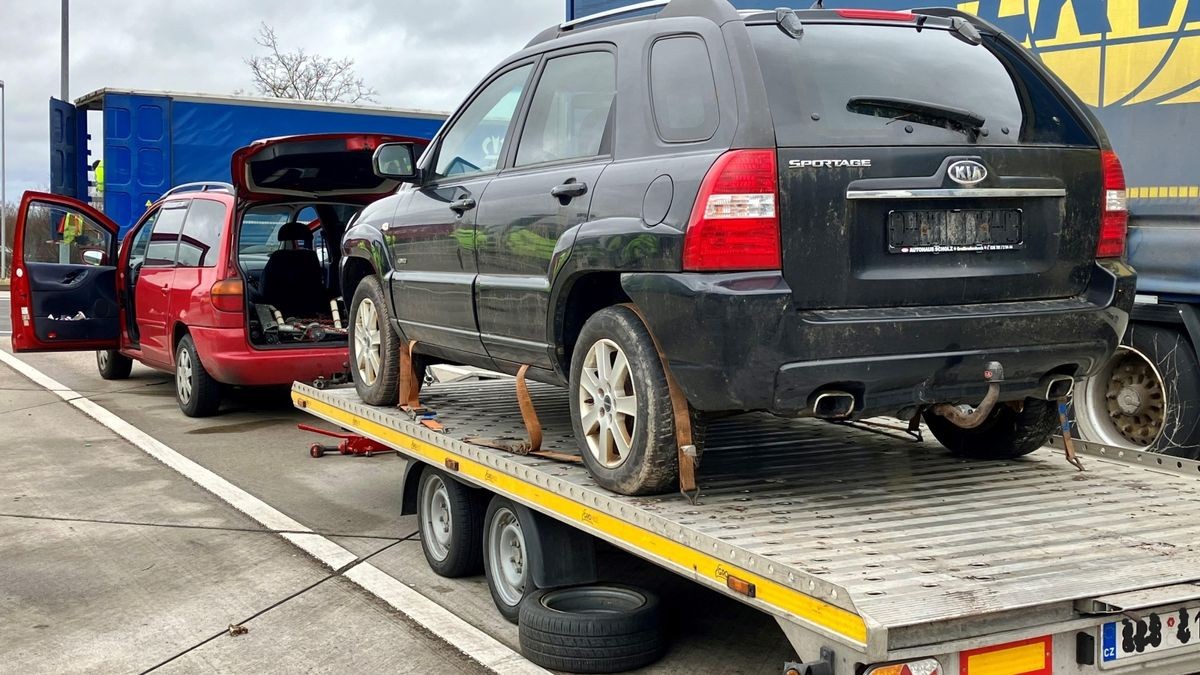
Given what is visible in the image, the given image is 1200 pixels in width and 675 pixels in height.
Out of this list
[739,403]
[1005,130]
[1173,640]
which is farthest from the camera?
[1005,130]

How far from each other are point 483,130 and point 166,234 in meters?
6.25

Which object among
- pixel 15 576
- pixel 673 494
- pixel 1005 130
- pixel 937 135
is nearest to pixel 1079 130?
pixel 1005 130

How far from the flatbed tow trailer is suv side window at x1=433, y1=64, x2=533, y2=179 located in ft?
4.06

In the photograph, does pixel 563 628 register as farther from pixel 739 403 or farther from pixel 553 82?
pixel 553 82

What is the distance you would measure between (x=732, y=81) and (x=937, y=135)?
→ 70 cm

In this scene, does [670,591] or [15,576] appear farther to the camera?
[15,576]

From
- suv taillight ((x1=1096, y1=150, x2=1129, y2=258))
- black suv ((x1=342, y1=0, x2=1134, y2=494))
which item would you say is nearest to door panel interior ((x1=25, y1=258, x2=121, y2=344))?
black suv ((x1=342, y1=0, x2=1134, y2=494))

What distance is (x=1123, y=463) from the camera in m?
4.96

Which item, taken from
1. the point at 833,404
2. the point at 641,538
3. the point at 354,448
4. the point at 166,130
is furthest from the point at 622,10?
the point at 166,130

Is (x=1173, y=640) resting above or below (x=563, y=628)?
above

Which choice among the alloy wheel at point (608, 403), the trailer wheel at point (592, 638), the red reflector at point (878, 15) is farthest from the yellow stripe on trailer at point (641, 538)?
the red reflector at point (878, 15)

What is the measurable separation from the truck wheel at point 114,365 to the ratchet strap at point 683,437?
10241mm

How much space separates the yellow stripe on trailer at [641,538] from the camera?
10.2 ft

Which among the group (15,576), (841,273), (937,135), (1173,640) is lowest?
(15,576)
